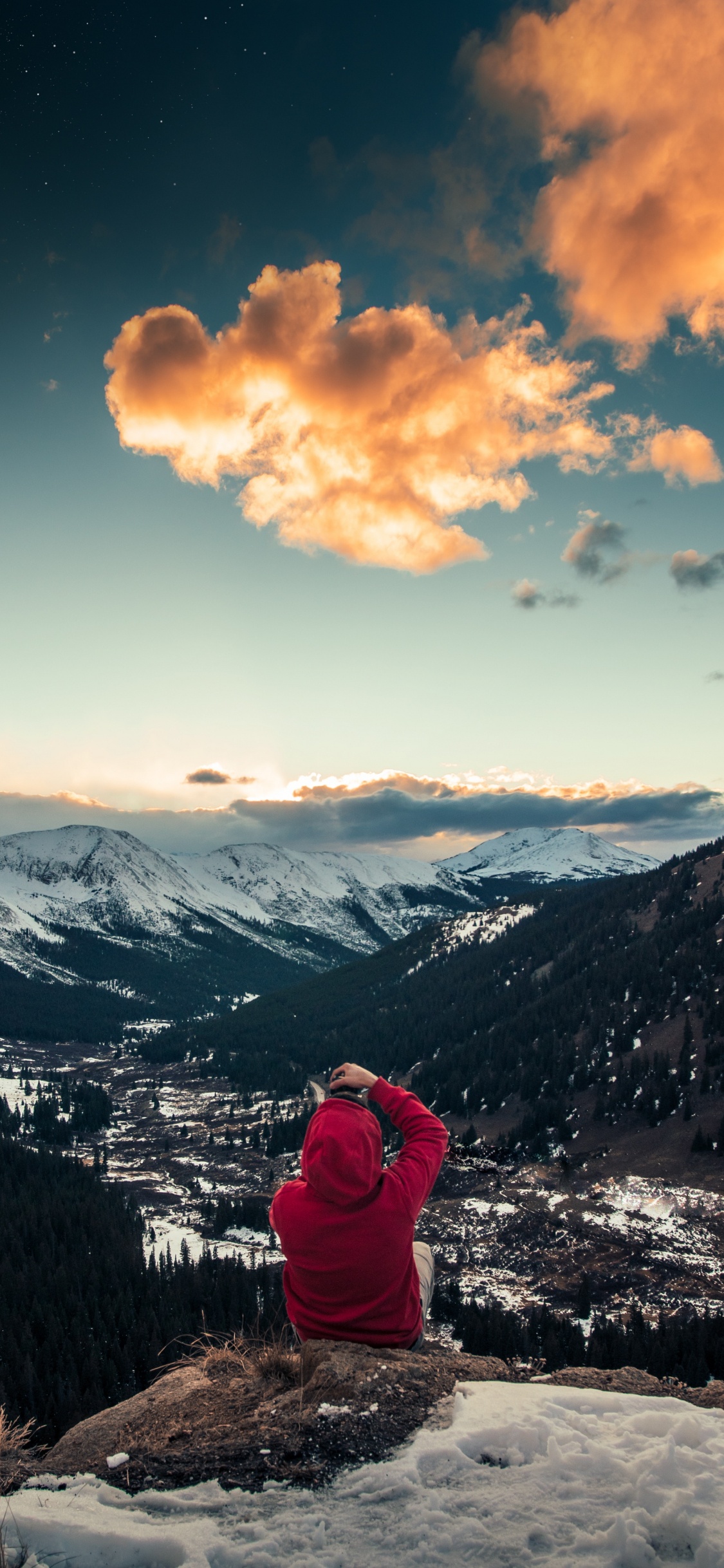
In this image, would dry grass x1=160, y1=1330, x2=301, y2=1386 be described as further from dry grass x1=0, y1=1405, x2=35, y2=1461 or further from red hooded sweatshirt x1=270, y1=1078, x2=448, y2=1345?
dry grass x1=0, y1=1405, x2=35, y2=1461

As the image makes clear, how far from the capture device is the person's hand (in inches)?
230

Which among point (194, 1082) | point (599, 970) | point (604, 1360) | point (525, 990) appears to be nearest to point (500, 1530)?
point (604, 1360)

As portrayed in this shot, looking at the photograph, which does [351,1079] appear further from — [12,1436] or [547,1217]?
[547,1217]

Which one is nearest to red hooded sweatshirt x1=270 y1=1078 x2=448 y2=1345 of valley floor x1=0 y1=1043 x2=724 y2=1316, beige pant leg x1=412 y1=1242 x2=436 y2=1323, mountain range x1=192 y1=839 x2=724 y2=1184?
beige pant leg x1=412 y1=1242 x2=436 y2=1323

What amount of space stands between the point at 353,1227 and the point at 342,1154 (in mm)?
803

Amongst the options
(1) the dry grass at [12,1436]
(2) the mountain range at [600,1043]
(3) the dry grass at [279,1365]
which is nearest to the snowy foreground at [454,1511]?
(1) the dry grass at [12,1436]

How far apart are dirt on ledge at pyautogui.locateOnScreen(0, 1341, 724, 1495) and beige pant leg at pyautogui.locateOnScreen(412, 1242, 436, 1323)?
440 mm

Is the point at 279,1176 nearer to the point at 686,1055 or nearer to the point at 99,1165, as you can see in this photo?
the point at 99,1165

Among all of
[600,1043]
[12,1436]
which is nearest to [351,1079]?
[12,1436]

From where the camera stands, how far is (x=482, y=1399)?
17.3ft

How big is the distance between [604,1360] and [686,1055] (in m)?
73.9

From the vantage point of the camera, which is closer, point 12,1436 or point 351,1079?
point 351,1079

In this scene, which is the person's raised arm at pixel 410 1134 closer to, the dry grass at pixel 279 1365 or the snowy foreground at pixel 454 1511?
the snowy foreground at pixel 454 1511

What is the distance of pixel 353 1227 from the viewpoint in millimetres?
5477
